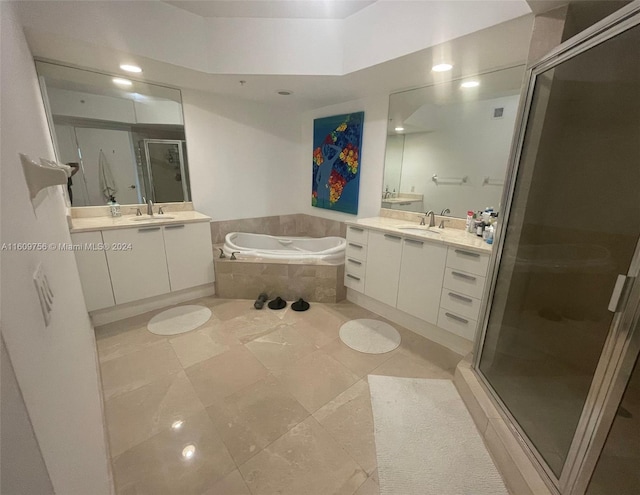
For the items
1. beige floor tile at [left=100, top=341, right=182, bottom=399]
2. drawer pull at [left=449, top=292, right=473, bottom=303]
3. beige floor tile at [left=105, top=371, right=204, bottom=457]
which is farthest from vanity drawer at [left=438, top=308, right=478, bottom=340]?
beige floor tile at [left=100, top=341, right=182, bottom=399]

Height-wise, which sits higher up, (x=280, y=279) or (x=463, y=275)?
(x=463, y=275)

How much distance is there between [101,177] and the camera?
2.61 m

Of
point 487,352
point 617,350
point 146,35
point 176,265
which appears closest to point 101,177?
point 176,265

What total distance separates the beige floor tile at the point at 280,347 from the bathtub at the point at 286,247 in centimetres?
83

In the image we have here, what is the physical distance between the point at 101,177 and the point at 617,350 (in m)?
3.69

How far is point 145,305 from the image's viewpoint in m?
2.61

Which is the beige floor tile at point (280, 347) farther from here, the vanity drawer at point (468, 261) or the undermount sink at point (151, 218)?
the undermount sink at point (151, 218)

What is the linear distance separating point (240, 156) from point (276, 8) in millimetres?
1636

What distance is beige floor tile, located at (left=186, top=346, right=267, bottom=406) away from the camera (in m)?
1.70

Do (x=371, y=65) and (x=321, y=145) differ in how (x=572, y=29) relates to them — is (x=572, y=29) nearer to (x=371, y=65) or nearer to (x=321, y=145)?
(x=371, y=65)

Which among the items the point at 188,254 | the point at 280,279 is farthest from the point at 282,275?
the point at 188,254

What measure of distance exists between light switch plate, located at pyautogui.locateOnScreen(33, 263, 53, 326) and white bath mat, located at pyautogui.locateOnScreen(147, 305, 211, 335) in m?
1.71

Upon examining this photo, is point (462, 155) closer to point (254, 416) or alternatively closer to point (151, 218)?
point (254, 416)

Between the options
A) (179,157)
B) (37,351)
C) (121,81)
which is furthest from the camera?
(179,157)
